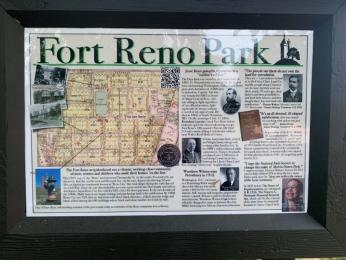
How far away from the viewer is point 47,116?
1564mm

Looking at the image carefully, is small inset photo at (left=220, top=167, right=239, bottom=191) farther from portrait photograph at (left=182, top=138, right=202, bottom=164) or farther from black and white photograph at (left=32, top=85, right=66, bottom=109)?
black and white photograph at (left=32, top=85, right=66, bottom=109)

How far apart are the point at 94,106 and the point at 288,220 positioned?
858 mm

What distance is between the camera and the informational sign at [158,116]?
1.56 metres

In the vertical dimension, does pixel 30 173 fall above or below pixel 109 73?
below

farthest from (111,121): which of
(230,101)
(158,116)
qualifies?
(230,101)

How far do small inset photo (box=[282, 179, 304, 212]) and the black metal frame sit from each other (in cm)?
3

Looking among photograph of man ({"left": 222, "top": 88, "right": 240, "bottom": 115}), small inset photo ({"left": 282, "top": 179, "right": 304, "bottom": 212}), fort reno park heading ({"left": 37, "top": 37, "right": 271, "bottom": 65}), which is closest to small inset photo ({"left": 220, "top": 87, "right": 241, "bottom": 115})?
photograph of man ({"left": 222, "top": 88, "right": 240, "bottom": 115})

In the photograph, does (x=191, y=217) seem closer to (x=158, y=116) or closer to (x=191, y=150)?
(x=191, y=150)

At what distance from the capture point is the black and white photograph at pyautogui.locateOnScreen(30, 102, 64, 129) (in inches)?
61.4

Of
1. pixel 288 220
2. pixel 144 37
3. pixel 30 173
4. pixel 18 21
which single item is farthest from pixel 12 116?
pixel 288 220

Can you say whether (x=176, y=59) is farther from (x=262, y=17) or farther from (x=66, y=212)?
(x=66, y=212)

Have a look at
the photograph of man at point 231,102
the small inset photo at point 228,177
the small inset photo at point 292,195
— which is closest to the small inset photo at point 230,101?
the photograph of man at point 231,102

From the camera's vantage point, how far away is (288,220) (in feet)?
5.32

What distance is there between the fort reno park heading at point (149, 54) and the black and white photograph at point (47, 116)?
0.17 meters
